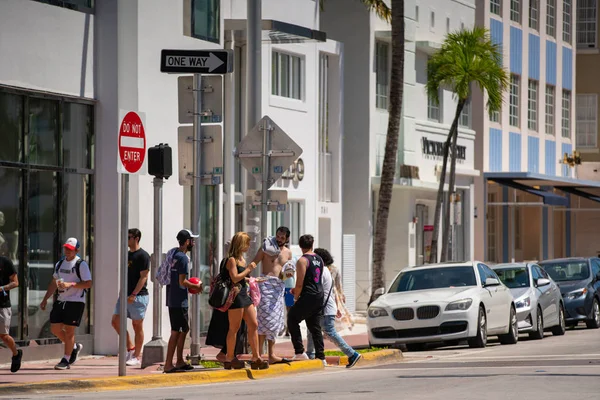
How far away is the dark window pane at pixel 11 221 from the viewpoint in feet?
64.0

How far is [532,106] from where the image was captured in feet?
165

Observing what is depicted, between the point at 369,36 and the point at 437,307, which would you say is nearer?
the point at 437,307

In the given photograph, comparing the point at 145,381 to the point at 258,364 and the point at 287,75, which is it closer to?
the point at 258,364

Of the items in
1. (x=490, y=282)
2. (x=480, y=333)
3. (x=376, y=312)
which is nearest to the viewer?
(x=376, y=312)

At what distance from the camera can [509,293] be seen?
2550cm

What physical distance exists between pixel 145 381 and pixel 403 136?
22321 mm

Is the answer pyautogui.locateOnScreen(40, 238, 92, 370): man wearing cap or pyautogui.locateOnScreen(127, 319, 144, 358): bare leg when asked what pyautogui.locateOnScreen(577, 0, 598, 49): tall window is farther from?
pyautogui.locateOnScreen(40, 238, 92, 370): man wearing cap

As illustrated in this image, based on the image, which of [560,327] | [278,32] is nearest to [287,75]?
[278,32]

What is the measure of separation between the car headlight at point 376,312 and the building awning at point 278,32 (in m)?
5.34

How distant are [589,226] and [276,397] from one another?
143ft

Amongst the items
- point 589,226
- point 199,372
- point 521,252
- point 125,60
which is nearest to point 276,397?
point 199,372

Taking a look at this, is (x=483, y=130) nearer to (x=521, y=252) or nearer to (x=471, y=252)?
Result: (x=471, y=252)

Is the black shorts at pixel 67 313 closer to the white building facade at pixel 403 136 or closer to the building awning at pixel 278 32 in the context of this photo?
the building awning at pixel 278 32

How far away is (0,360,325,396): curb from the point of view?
1543 centimetres
